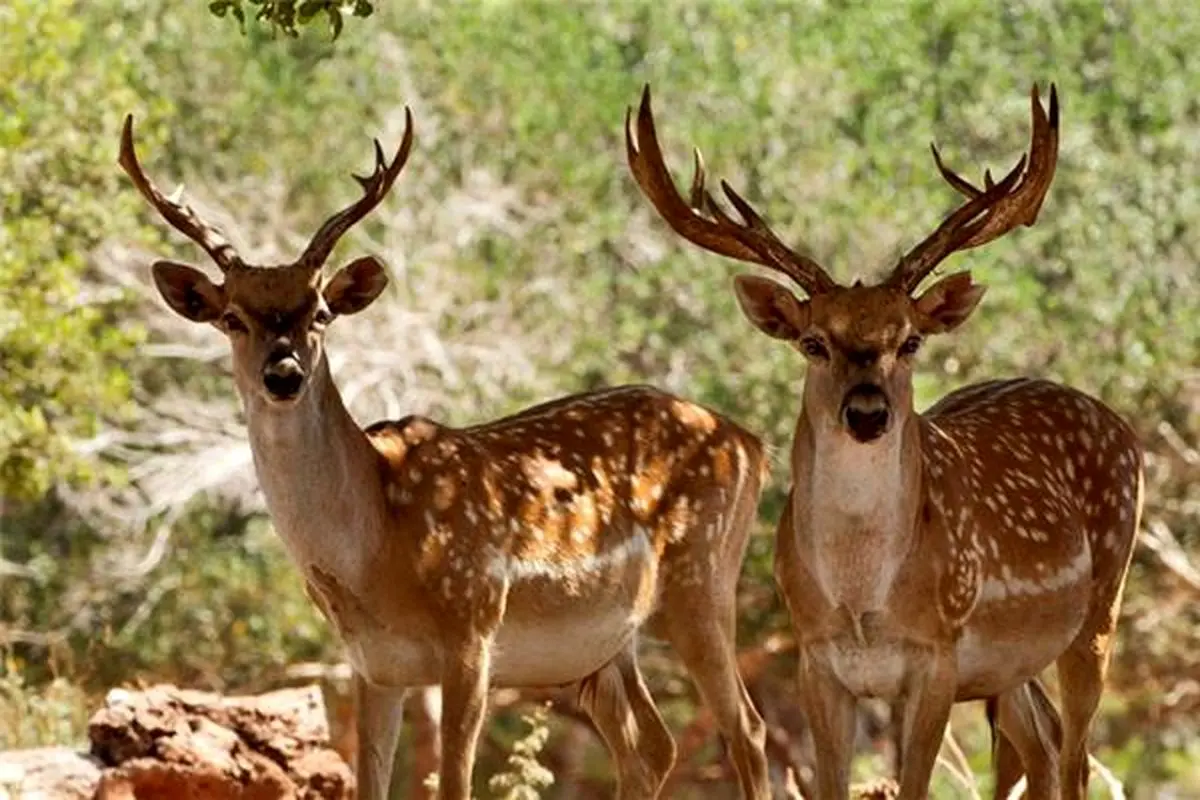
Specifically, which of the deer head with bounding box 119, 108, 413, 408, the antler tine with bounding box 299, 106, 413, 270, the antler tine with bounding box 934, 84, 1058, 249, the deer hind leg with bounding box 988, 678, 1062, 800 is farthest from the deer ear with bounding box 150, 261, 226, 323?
the deer hind leg with bounding box 988, 678, 1062, 800

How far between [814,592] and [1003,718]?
1.58 m

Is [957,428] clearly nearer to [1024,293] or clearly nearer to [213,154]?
[1024,293]

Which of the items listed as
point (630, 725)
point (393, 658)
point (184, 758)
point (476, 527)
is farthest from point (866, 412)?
point (184, 758)

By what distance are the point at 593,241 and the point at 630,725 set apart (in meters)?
11.4

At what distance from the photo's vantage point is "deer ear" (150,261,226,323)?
10.3m

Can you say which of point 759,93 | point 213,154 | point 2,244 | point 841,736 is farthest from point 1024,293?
point 841,736

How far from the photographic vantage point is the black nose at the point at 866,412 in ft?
30.5

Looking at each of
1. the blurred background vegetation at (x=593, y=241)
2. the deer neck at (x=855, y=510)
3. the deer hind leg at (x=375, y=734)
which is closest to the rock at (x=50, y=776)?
the deer hind leg at (x=375, y=734)

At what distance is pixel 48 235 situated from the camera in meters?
15.8

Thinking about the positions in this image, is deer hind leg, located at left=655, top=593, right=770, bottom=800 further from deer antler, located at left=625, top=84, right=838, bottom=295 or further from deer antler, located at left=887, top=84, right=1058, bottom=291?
deer antler, located at left=887, top=84, right=1058, bottom=291

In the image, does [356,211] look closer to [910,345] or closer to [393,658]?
[393,658]

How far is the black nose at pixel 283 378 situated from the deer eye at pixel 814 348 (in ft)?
4.68

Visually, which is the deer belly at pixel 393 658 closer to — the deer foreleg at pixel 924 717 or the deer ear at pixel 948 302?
the deer foreleg at pixel 924 717

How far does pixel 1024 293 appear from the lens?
21.2m
